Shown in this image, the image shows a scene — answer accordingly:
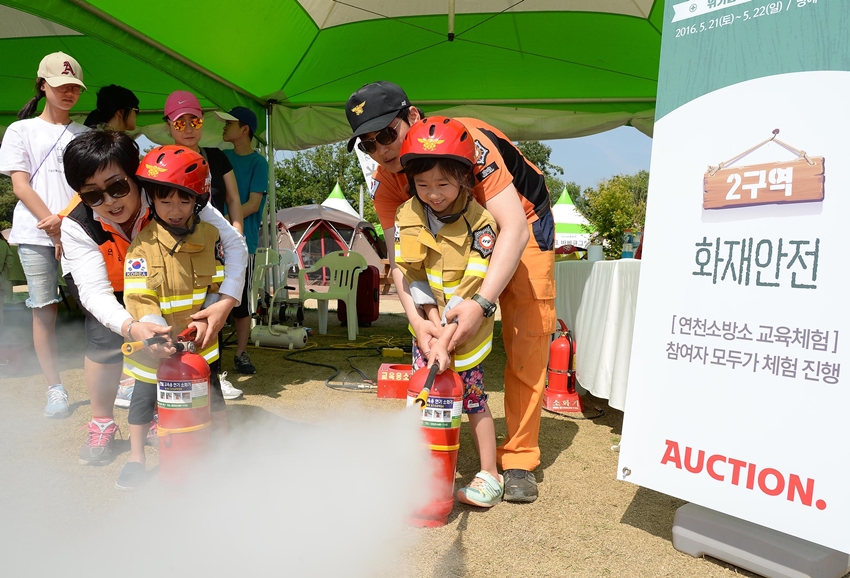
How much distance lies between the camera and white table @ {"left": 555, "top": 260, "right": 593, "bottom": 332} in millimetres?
3817

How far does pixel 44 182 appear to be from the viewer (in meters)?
3.25

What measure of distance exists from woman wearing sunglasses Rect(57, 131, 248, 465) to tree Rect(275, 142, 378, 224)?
3066 cm

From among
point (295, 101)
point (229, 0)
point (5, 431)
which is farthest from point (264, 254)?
point (5, 431)

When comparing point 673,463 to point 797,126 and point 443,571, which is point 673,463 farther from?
point 797,126

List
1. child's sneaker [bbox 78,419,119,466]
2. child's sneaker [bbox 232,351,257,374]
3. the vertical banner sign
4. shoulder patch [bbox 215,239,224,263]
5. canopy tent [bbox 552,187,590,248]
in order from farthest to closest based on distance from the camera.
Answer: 1. canopy tent [bbox 552,187,590,248]
2. child's sneaker [bbox 232,351,257,374]
3. child's sneaker [bbox 78,419,119,466]
4. shoulder patch [bbox 215,239,224,263]
5. the vertical banner sign

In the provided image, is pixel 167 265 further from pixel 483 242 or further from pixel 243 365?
pixel 243 365

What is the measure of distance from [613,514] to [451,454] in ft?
2.30

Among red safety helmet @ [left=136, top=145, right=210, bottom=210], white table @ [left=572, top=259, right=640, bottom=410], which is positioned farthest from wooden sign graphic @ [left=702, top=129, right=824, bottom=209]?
red safety helmet @ [left=136, top=145, right=210, bottom=210]

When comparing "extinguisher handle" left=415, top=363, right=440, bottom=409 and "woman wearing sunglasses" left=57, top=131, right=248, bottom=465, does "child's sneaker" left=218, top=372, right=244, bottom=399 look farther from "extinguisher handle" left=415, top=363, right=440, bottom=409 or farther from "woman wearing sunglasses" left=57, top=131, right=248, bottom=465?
"extinguisher handle" left=415, top=363, right=440, bottom=409

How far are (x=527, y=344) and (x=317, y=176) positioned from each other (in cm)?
3267

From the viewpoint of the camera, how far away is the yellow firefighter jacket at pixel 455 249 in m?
2.10

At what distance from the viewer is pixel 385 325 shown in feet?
25.8

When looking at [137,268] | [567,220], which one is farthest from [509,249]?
[567,220]

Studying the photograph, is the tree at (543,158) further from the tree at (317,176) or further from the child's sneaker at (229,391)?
the child's sneaker at (229,391)
